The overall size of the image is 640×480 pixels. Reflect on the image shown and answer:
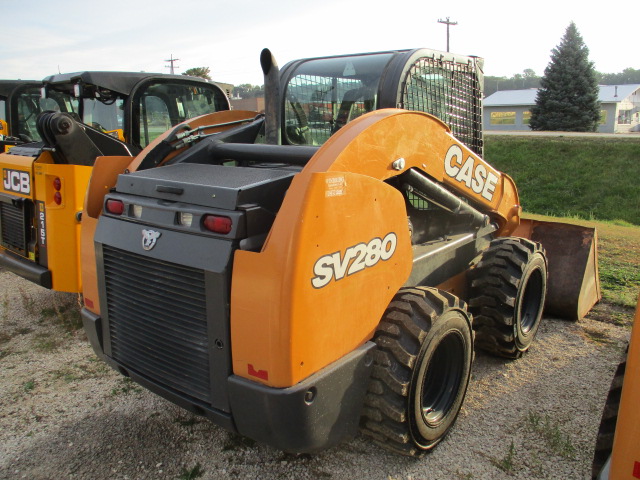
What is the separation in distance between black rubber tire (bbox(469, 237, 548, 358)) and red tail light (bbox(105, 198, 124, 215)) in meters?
2.33

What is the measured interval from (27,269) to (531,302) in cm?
437

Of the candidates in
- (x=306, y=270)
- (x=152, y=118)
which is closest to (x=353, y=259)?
(x=306, y=270)

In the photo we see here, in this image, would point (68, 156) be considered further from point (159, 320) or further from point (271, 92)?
point (159, 320)

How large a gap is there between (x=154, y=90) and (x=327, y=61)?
3.09m

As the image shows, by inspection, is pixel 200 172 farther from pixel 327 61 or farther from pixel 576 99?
pixel 576 99

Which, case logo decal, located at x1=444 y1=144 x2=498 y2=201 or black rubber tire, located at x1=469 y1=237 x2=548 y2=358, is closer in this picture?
case logo decal, located at x1=444 y1=144 x2=498 y2=201

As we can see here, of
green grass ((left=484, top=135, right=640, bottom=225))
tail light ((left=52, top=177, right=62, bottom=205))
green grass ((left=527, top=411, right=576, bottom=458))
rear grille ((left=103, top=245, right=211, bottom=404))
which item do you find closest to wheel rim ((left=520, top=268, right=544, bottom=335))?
green grass ((left=527, top=411, right=576, bottom=458))

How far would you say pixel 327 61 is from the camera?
147 inches

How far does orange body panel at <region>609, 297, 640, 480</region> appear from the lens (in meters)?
1.71

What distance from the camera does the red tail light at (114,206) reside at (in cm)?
275

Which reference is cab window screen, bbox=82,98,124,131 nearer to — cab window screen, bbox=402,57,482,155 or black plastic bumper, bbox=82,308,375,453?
cab window screen, bbox=402,57,482,155

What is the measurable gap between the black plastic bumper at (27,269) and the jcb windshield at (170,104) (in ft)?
5.83

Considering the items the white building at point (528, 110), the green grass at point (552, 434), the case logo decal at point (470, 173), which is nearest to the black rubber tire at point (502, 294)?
the case logo decal at point (470, 173)

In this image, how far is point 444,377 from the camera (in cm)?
304
